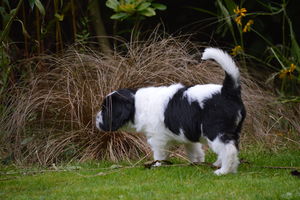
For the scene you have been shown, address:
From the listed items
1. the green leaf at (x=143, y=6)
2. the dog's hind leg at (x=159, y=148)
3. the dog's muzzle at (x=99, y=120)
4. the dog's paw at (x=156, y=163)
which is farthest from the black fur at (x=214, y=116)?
the green leaf at (x=143, y=6)

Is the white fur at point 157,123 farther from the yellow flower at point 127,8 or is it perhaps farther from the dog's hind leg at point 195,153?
the yellow flower at point 127,8

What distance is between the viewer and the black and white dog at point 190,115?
5.06m

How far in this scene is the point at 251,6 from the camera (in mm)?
9156

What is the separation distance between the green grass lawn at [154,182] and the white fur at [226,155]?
8 centimetres

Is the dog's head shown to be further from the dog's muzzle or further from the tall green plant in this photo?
the tall green plant

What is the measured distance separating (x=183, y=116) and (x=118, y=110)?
919 millimetres

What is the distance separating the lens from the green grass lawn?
440cm

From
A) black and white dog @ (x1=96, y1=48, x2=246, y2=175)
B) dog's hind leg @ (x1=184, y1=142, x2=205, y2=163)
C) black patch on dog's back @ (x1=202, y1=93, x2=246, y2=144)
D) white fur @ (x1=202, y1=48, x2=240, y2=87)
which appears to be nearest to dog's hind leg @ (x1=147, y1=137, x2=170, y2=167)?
black and white dog @ (x1=96, y1=48, x2=246, y2=175)

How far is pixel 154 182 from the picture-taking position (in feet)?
16.4

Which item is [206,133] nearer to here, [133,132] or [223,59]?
[223,59]

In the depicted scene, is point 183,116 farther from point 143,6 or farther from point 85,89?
point 143,6

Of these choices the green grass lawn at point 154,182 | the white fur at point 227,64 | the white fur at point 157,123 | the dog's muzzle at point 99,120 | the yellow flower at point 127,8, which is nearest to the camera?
the green grass lawn at point 154,182

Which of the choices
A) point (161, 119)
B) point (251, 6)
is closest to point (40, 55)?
point (161, 119)

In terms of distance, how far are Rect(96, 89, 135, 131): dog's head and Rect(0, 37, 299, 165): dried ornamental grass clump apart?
498 mm
